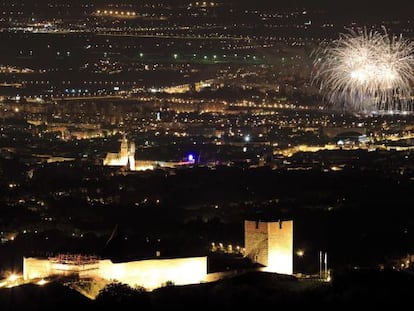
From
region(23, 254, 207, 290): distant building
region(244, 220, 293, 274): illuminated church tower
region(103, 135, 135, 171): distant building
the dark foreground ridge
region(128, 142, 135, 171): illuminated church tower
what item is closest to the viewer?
the dark foreground ridge

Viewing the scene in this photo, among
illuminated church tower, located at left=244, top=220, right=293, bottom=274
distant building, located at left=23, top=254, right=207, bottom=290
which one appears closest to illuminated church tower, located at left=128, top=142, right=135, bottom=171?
illuminated church tower, located at left=244, top=220, right=293, bottom=274

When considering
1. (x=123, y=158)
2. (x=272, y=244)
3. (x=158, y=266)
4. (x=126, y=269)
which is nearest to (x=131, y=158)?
(x=123, y=158)

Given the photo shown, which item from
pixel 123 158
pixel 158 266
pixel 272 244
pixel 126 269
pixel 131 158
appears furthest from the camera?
pixel 123 158

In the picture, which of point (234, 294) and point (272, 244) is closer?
point (234, 294)

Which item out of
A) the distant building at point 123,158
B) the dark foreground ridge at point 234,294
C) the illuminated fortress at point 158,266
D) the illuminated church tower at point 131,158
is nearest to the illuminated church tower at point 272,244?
the illuminated fortress at point 158,266

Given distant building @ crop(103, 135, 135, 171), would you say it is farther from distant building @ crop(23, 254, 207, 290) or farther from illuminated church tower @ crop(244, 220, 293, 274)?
distant building @ crop(23, 254, 207, 290)


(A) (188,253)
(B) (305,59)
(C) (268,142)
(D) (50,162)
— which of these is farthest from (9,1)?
(A) (188,253)

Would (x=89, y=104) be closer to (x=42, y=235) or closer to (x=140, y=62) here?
(x=140, y=62)

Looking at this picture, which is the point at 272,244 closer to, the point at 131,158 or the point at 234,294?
the point at 234,294

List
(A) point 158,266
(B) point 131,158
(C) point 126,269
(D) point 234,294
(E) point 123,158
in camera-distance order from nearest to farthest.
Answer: (D) point 234,294, (C) point 126,269, (A) point 158,266, (B) point 131,158, (E) point 123,158
